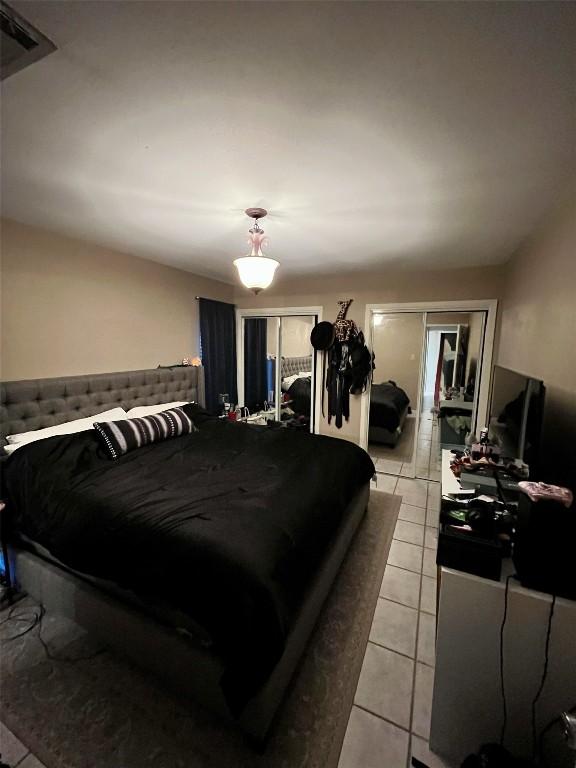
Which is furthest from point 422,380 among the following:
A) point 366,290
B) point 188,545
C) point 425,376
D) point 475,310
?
point 188,545

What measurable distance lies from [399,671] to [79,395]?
2.86 meters

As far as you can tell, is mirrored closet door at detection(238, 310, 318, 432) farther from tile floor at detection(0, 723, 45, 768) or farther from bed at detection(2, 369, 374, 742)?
tile floor at detection(0, 723, 45, 768)

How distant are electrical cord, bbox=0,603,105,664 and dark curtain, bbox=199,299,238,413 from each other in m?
2.46

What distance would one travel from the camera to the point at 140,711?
1.30 meters

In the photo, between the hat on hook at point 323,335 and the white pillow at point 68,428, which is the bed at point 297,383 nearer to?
the hat on hook at point 323,335

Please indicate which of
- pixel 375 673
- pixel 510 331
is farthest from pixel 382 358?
pixel 375 673

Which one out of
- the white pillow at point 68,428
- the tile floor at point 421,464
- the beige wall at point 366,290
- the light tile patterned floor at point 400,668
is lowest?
the light tile patterned floor at point 400,668

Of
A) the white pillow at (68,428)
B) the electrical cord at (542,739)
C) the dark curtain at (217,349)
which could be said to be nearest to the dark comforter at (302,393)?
the dark curtain at (217,349)

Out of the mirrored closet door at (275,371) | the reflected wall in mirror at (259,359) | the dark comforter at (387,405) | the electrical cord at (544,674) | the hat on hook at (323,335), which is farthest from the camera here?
the reflected wall in mirror at (259,359)

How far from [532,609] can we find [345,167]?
6.25 ft

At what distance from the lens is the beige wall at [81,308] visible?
7.11 feet

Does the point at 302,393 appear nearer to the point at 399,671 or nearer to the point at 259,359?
the point at 259,359

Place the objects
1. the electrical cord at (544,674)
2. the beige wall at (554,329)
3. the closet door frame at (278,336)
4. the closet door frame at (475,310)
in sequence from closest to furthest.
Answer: the electrical cord at (544,674), the beige wall at (554,329), the closet door frame at (475,310), the closet door frame at (278,336)

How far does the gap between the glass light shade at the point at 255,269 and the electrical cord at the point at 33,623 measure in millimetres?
2217
